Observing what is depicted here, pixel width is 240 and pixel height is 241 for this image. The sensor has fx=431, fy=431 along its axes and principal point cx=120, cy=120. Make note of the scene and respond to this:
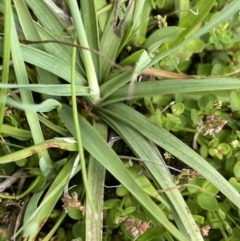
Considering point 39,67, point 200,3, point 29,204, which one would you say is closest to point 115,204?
point 29,204

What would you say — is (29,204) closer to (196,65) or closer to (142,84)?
(142,84)

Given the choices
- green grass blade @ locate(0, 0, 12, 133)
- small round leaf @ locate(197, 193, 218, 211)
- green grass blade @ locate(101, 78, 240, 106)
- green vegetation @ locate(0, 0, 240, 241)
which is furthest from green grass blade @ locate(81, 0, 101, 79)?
small round leaf @ locate(197, 193, 218, 211)

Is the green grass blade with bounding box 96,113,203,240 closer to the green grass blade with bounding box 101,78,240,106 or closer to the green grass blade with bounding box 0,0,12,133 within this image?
the green grass blade with bounding box 101,78,240,106

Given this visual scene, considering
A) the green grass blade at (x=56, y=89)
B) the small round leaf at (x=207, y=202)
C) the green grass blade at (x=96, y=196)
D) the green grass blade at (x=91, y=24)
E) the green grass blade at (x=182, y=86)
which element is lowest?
the small round leaf at (x=207, y=202)

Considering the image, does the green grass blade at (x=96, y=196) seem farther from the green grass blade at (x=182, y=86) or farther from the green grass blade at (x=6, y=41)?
the green grass blade at (x=6, y=41)

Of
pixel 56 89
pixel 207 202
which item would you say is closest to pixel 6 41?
pixel 56 89

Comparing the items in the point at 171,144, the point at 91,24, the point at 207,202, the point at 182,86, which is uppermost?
the point at 91,24

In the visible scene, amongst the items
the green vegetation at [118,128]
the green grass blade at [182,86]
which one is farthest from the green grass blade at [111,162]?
the green grass blade at [182,86]

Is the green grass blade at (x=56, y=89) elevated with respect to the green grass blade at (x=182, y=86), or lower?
elevated

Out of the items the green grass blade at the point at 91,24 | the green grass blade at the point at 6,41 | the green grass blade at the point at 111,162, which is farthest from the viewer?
the green grass blade at the point at 91,24

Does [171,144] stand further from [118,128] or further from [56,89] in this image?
[56,89]
